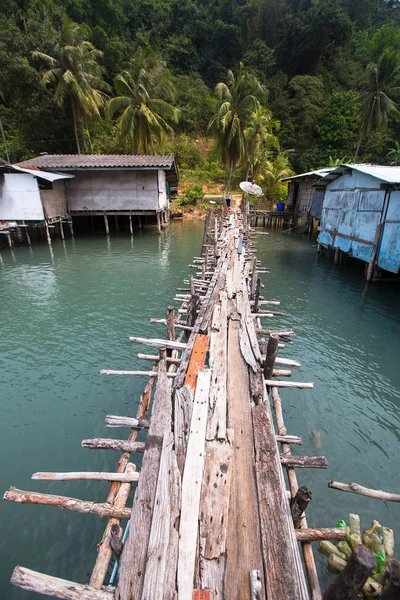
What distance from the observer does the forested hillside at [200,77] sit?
83.8 feet

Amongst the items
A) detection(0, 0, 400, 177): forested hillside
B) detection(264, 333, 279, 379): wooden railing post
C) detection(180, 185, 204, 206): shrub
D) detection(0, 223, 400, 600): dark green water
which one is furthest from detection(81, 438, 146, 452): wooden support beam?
detection(180, 185, 204, 206): shrub

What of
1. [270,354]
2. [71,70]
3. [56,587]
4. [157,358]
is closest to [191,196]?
[71,70]

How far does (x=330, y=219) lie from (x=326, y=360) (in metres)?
12.1

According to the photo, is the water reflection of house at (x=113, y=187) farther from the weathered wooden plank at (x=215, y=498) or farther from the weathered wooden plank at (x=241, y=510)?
the weathered wooden plank at (x=215, y=498)

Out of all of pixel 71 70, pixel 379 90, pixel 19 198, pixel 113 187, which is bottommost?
pixel 19 198

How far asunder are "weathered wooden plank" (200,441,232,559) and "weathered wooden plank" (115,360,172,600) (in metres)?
0.49

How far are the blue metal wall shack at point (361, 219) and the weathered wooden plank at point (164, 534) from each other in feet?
42.1

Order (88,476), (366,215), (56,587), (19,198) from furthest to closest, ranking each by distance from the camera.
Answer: (19,198) → (366,215) → (88,476) → (56,587)

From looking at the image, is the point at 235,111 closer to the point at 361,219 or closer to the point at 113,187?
the point at 113,187

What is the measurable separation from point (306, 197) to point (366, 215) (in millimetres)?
13784

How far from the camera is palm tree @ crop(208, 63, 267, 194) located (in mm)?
25969

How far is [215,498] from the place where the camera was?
2855 mm

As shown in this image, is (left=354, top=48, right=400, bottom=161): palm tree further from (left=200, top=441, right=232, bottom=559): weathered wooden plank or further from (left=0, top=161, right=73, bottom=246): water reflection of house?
(left=200, top=441, right=232, bottom=559): weathered wooden plank

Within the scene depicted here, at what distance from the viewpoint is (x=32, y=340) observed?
941cm
